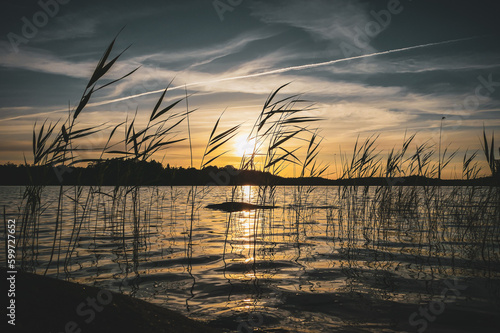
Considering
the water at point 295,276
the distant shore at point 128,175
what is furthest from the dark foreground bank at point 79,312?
the distant shore at point 128,175

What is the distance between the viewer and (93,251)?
610cm

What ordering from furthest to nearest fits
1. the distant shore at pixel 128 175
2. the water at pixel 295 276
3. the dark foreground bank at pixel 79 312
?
1. the distant shore at pixel 128 175
2. the water at pixel 295 276
3. the dark foreground bank at pixel 79 312

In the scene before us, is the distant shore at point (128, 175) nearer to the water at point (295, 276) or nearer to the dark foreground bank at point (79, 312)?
the water at point (295, 276)

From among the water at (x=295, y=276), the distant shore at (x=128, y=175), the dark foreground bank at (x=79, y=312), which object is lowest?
the water at (x=295, y=276)

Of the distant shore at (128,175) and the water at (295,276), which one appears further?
the distant shore at (128,175)

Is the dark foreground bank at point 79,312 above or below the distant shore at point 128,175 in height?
below

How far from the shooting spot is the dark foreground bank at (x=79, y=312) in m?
1.97

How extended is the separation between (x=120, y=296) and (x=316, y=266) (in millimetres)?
3338

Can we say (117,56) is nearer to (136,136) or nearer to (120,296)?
(136,136)

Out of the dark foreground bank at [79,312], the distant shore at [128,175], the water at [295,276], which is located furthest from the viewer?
the distant shore at [128,175]

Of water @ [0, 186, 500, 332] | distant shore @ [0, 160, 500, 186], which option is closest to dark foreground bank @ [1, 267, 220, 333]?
water @ [0, 186, 500, 332]

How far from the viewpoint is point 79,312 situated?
82.6 inches

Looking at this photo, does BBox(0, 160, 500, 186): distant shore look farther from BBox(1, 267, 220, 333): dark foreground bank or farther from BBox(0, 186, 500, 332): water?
BBox(1, 267, 220, 333): dark foreground bank

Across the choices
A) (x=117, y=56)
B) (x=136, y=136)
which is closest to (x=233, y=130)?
(x=136, y=136)
